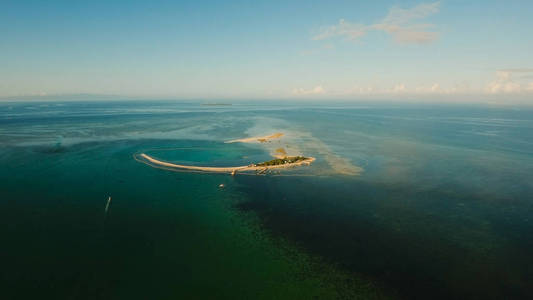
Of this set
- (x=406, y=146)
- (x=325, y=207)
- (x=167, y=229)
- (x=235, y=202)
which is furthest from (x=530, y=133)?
(x=167, y=229)

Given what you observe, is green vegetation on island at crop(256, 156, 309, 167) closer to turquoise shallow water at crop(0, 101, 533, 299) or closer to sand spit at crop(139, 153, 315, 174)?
sand spit at crop(139, 153, 315, 174)

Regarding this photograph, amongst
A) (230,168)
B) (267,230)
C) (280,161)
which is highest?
(280,161)

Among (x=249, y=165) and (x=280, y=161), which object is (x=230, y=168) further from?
(x=280, y=161)

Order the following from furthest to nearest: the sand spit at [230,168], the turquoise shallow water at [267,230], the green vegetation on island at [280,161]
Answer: the green vegetation on island at [280,161] → the sand spit at [230,168] → the turquoise shallow water at [267,230]

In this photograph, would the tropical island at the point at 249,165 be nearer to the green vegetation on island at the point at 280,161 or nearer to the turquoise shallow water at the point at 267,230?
the green vegetation on island at the point at 280,161

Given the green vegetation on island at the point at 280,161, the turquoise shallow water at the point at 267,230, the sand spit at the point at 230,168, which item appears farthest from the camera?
the green vegetation on island at the point at 280,161

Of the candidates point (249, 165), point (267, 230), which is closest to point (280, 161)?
point (249, 165)

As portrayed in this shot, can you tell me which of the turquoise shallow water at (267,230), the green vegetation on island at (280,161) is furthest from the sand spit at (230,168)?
the turquoise shallow water at (267,230)

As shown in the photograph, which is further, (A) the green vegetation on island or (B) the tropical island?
(A) the green vegetation on island

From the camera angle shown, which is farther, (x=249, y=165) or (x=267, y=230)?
(x=249, y=165)

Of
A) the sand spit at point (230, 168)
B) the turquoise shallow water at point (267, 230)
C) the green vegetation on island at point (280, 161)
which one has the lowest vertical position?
the turquoise shallow water at point (267, 230)

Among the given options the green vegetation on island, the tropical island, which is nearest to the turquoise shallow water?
the tropical island
